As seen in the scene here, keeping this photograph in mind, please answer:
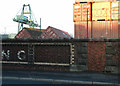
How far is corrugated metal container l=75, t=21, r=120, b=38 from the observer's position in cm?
1708

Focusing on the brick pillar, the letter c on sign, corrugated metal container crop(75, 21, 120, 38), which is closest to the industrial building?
corrugated metal container crop(75, 21, 120, 38)

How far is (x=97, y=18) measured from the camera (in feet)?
58.2

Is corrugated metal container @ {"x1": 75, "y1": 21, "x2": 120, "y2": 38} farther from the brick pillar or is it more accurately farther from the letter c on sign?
the letter c on sign

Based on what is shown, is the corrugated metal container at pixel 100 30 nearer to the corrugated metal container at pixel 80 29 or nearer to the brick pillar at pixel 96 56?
the corrugated metal container at pixel 80 29

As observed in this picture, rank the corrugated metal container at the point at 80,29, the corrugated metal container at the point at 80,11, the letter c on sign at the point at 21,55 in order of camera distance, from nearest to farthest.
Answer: the letter c on sign at the point at 21,55 < the corrugated metal container at the point at 80,29 < the corrugated metal container at the point at 80,11

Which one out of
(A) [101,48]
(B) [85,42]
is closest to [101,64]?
(A) [101,48]

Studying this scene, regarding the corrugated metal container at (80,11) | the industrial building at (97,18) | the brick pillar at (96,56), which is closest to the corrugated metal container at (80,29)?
the industrial building at (97,18)

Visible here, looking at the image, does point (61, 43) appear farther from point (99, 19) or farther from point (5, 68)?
point (99, 19)

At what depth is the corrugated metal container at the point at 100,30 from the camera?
17078 millimetres

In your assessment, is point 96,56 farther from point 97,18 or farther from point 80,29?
point 97,18

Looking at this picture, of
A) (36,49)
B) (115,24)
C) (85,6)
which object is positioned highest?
(85,6)

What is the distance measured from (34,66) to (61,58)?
278 centimetres

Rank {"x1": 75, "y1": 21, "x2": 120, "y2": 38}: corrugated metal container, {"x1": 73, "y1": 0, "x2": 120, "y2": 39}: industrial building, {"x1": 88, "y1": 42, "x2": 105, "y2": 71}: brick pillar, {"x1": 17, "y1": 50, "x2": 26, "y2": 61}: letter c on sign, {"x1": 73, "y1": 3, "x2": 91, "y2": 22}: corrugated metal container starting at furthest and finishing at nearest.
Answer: {"x1": 73, "y1": 3, "x2": 91, "y2": 22}: corrugated metal container, {"x1": 73, "y1": 0, "x2": 120, "y2": 39}: industrial building, {"x1": 75, "y1": 21, "x2": 120, "y2": 38}: corrugated metal container, {"x1": 17, "y1": 50, "x2": 26, "y2": 61}: letter c on sign, {"x1": 88, "y1": 42, "x2": 105, "y2": 71}: brick pillar

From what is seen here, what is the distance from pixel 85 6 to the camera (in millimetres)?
18203
